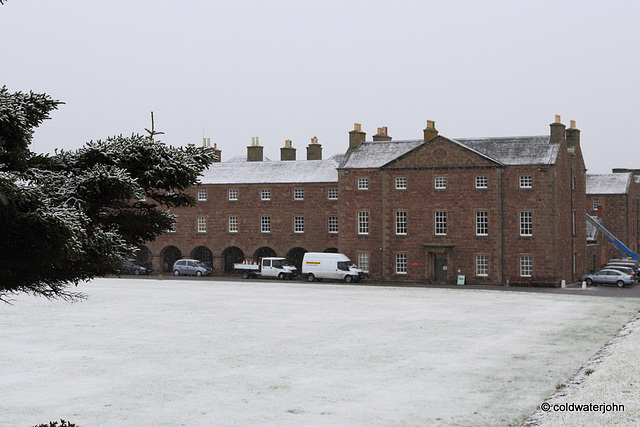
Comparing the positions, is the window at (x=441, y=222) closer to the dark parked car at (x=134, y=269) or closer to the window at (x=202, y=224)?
the window at (x=202, y=224)

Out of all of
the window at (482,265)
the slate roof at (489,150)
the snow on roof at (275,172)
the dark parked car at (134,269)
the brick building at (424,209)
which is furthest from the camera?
the dark parked car at (134,269)

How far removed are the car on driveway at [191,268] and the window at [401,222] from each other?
57.0 feet

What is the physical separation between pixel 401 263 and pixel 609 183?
32.1 m

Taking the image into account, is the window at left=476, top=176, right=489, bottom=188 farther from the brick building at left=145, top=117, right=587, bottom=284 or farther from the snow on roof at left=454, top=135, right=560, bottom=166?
the snow on roof at left=454, top=135, right=560, bottom=166

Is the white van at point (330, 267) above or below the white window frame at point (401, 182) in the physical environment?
below

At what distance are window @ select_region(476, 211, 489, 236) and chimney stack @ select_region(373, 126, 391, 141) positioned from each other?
40.3 feet

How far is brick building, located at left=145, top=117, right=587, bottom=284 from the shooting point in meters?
55.2

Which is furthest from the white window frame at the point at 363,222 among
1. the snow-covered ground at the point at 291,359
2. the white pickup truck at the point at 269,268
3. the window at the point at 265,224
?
A: the snow-covered ground at the point at 291,359

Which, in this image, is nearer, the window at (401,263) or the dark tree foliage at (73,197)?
the dark tree foliage at (73,197)

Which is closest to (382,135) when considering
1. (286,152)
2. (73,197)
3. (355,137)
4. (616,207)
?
(355,137)

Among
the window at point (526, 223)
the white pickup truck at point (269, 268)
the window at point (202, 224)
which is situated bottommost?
the white pickup truck at point (269, 268)

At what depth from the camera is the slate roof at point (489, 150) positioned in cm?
5547

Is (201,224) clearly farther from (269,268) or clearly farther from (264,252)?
(269,268)

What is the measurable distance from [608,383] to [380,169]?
140 ft
